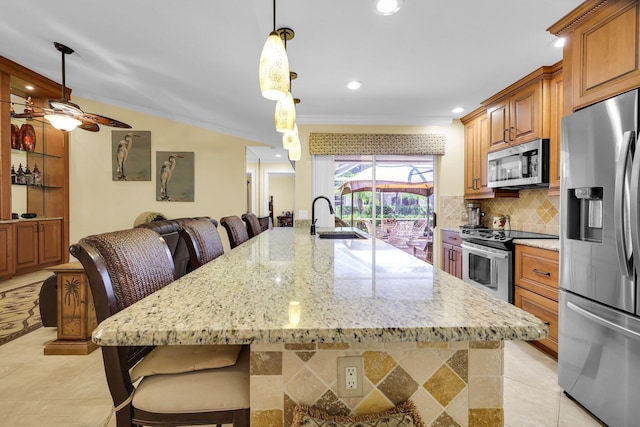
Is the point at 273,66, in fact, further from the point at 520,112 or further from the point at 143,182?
the point at 143,182

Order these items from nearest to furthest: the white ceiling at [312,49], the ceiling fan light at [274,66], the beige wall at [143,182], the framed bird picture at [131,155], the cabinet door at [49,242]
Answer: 1. the ceiling fan light at [274,66]
2. the white ceiling at [312,49]
3. the cabinet door at [49,242]
4. the beige wall at [143,182]
5. the framed bird picture at [131,155]

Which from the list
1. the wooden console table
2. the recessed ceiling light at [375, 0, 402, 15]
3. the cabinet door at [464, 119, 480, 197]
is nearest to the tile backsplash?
the cabinet door at [464, 119, 480, 197]

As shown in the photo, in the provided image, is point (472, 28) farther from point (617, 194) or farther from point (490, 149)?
point (490, 149)

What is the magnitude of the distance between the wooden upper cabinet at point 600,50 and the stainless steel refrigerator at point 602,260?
13cm

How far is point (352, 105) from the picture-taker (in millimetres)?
3758

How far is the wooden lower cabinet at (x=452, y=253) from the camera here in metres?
3.69

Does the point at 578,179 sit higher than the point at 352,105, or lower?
lower

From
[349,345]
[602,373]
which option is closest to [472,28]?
[602,373]

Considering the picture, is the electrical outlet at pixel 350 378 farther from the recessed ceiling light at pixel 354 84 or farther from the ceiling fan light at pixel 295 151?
the recessed ceiling light at pixel 354 84

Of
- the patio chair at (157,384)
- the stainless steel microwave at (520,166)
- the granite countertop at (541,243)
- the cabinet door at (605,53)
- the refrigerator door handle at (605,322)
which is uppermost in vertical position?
the cabinet door at (605,53)

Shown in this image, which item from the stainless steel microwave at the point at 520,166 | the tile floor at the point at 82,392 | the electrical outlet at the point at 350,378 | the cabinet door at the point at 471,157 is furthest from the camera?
the cabinet door at the point at 471,157

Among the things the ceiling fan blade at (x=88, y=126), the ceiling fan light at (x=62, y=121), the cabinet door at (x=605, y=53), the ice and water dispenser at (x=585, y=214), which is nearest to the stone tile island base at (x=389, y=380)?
the ice and water dispenser at (x=585, y=214)

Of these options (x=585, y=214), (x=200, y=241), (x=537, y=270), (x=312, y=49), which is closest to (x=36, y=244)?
(x=200, y=241)

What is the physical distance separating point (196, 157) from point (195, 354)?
534 cm
